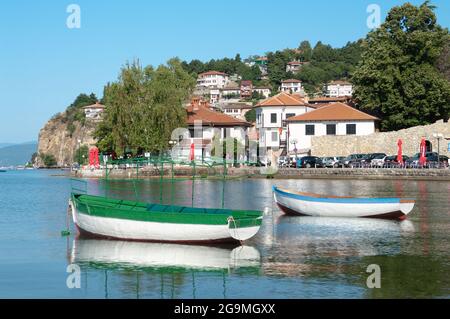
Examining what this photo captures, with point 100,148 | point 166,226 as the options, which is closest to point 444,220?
point 166,226

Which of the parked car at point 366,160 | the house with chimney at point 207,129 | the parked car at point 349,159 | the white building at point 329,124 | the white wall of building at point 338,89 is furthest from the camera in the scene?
the white wall of building at point 338,89

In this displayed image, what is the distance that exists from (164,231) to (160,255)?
4.80 feet

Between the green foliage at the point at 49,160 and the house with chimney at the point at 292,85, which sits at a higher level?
the house with chimney at the point at 292,85

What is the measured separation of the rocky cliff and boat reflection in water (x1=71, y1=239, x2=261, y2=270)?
5432 inches

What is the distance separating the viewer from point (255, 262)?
20734 mm

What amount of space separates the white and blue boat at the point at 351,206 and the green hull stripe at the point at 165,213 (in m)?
9.22

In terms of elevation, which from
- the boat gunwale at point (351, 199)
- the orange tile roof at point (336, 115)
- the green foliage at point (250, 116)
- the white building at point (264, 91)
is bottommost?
the boat gunwale at point (351, 199)

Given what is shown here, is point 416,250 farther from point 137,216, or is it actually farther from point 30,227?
point 30,227

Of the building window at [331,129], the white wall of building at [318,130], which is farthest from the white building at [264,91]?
the building window at [331,129]

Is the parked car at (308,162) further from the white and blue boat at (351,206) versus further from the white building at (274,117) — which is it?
the white and blue boat at (351,206)

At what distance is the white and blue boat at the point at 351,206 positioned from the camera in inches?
1244

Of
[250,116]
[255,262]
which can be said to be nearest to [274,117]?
[250,116]
